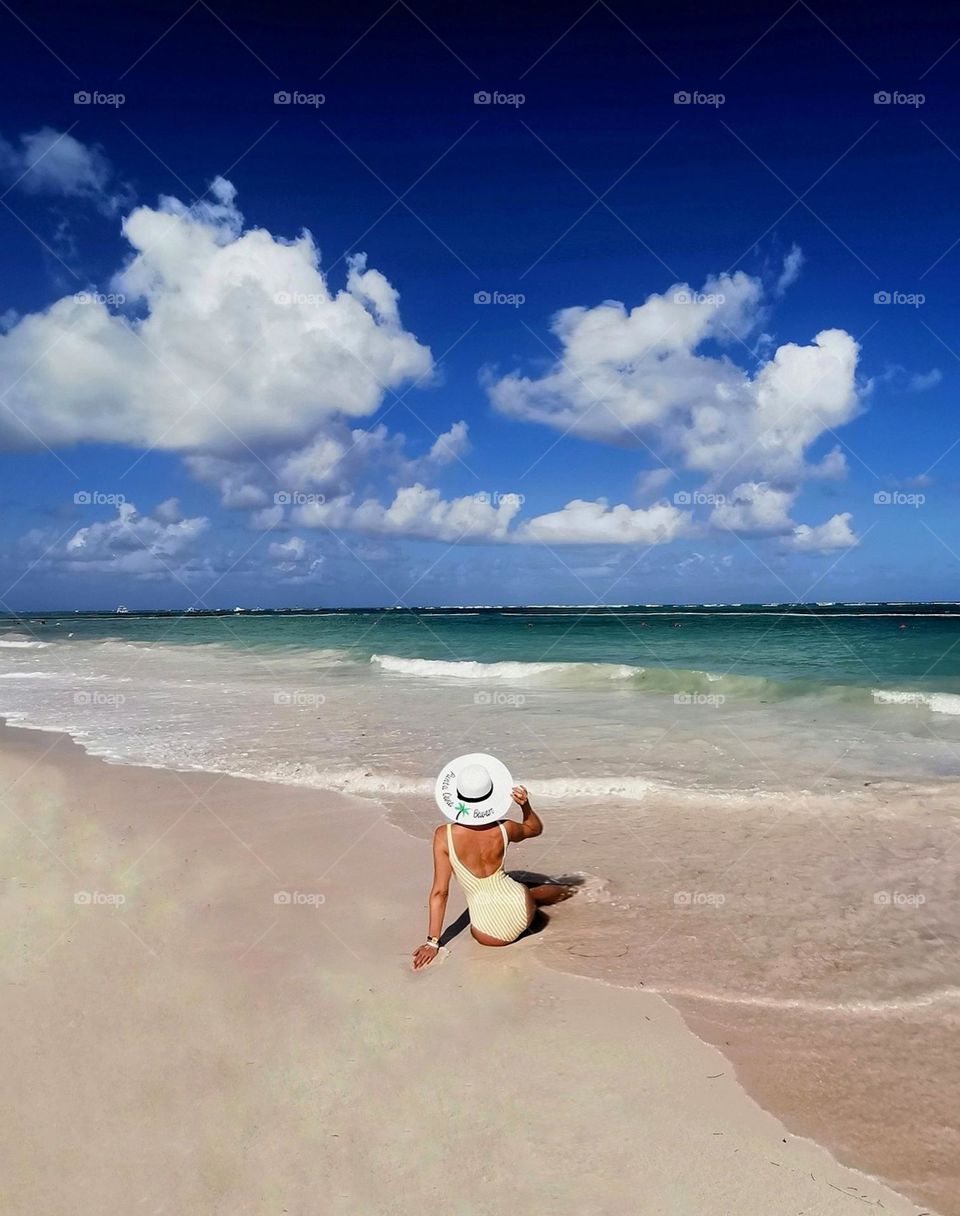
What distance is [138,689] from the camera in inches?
735

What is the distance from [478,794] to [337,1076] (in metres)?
1.76

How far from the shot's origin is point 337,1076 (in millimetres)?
3387

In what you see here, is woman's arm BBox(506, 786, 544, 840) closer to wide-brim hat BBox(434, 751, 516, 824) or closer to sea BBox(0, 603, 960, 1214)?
wide-brim hat BBox(434, 751, 516, 824)

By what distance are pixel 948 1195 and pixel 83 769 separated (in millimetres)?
9448

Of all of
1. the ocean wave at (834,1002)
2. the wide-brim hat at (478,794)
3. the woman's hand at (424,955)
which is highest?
the wide-brim hat at (478,794)

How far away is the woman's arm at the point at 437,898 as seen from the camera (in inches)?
177

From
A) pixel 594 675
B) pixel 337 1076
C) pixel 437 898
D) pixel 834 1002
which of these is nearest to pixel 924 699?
pixel 594 675

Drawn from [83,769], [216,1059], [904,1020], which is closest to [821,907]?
[904,1020]

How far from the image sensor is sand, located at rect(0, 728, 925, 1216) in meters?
2.78

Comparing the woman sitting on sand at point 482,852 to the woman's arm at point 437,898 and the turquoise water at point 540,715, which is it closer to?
the woman's arm at point 437,898

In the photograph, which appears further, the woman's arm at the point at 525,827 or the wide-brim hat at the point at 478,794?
the woman's arm at the point at 525,827

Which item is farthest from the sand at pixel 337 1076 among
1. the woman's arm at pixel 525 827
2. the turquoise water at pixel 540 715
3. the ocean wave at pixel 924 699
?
the ocean wave at pixel 924 699

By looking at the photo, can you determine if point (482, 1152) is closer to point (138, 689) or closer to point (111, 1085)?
point (111, 1085)

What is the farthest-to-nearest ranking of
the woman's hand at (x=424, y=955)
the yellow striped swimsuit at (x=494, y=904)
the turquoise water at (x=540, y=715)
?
the turquoise water at (x=540, y=715), the yellow striped swimsuit at (x=494, y=904), the woman's hand at (x=424, y=955)
